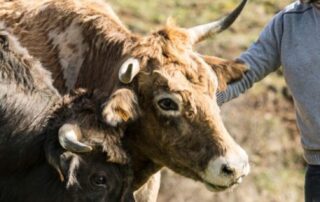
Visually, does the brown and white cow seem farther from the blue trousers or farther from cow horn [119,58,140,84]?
the blue trousers

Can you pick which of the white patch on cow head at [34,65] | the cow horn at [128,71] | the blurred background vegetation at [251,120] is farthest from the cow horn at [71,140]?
the blurred background vegetation at [251,120]

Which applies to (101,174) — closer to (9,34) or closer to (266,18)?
(9,34)

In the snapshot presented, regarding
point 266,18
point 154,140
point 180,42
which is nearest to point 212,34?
point 180,42

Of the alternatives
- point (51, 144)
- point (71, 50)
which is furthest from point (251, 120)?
point (51, 144)

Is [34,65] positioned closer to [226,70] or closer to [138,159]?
[138,159]

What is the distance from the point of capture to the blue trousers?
7750 millimetres

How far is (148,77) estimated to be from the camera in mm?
8352

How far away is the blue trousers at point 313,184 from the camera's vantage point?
7750mm

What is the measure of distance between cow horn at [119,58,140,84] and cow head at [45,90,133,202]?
23.8 inches

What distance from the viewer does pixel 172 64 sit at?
8.38m

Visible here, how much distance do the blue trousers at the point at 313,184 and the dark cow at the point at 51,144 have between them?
1.24 meters

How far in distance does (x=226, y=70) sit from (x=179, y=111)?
0.67m

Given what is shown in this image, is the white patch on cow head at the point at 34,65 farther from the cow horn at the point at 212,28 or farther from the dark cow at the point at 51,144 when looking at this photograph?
the cow horn at the point at 212,28

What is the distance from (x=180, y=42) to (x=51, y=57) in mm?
1059
